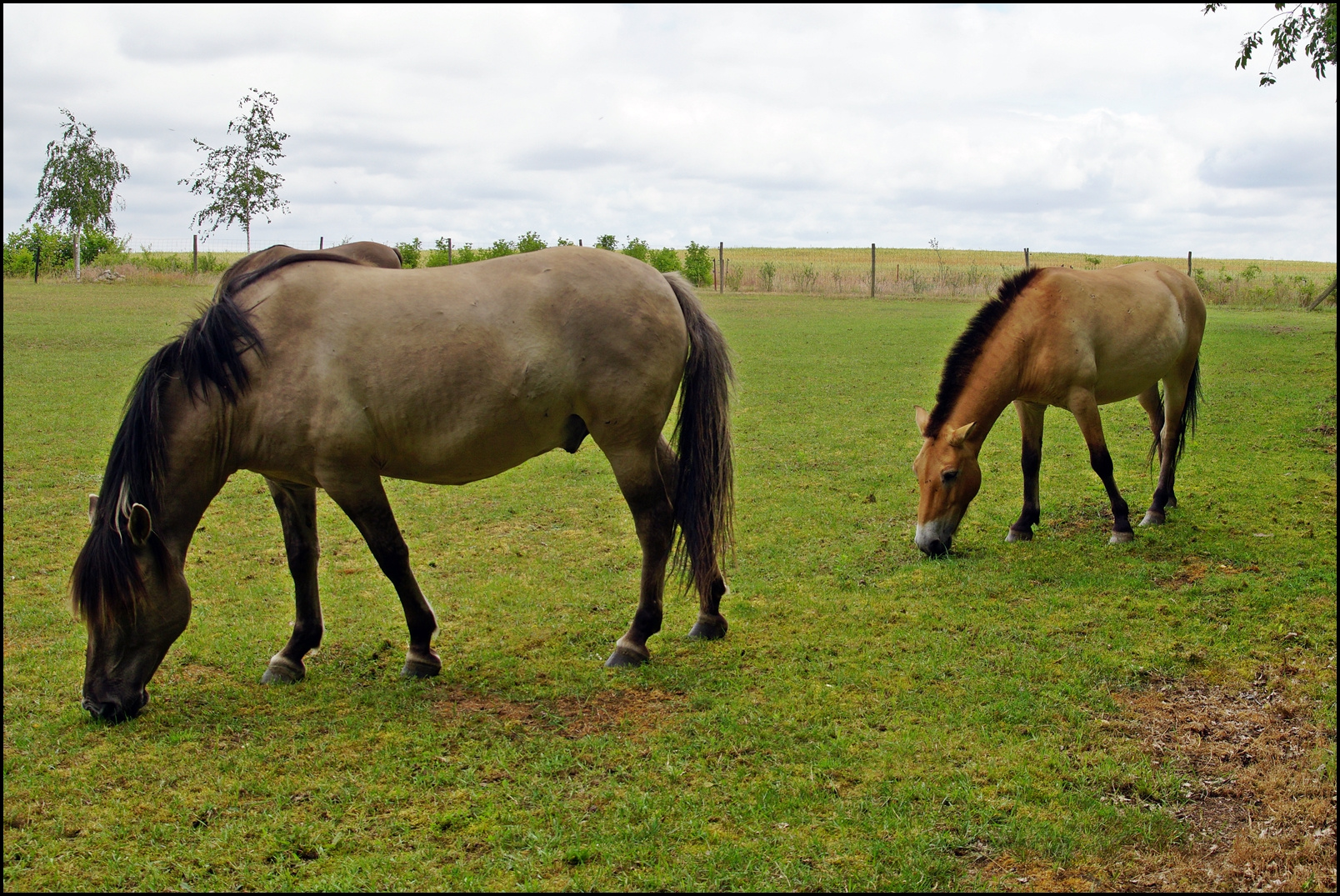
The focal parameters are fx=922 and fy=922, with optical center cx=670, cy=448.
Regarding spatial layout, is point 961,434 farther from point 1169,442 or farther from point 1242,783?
point 1242,783

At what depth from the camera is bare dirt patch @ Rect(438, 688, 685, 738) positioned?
377 centimetres

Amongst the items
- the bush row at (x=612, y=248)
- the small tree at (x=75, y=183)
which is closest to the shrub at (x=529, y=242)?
the bush row at (x=612, y=248)

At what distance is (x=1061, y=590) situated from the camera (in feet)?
17.2

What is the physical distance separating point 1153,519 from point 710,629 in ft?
12.1

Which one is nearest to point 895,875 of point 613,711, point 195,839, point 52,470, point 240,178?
point 613,711

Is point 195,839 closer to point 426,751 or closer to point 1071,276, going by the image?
point 426,751

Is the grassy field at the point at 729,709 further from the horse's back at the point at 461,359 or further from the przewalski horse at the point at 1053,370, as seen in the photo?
the horse's back at the point at 461,359

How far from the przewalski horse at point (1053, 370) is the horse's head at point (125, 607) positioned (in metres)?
4.14

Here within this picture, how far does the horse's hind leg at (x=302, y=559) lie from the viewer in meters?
4.38

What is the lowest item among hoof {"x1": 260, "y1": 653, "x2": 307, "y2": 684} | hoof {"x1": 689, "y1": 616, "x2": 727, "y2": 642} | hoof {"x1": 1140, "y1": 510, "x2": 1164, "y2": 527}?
hoof {"x1": 260, "y1": 653, "x2": 307, "y2": 684}

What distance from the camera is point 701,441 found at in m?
4.55

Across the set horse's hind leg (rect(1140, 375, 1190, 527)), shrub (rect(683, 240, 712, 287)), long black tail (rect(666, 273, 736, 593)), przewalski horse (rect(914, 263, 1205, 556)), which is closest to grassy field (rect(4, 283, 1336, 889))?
horse's hind leg (rect(1140, 375, 1190, 527))

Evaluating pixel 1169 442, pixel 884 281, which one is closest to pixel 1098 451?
pixel 1169 442

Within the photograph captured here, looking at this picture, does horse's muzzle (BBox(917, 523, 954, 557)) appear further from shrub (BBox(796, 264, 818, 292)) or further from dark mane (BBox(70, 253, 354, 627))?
shrub (BBox(796, 264, 818, 292))
